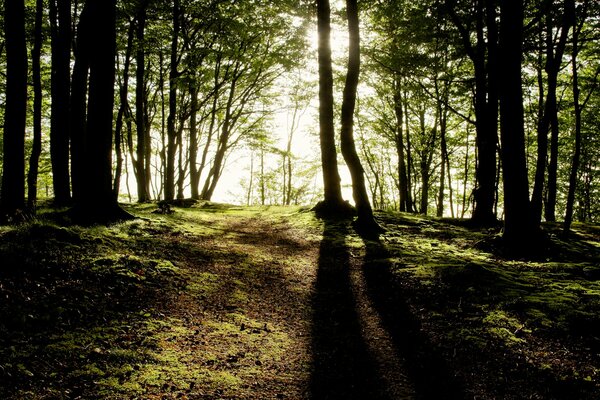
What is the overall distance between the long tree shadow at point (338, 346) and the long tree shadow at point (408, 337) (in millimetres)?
409

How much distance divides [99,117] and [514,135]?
32.6 ft

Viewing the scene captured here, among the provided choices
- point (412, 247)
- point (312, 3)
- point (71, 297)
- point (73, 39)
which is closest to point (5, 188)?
point (71, 297)

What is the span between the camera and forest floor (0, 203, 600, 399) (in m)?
3.40

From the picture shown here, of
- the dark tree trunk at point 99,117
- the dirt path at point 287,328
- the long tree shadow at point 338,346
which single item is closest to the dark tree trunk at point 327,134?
the dirt path at point 287,328

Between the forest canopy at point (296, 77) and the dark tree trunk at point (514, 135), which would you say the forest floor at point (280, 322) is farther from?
the forest canopy at point (296, 77)

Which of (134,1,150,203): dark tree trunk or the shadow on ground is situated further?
(134,1,150,203): dark tree trunk

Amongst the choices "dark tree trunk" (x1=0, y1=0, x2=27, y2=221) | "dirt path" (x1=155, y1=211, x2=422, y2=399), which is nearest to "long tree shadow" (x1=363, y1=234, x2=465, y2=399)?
"dirt path" (x1=155, y1=211, x2=422, y2=399)

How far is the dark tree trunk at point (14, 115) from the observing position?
8438 millimetres

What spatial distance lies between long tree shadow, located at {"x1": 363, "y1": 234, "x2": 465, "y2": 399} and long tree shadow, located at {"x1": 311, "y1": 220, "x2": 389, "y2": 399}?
409 millimetres

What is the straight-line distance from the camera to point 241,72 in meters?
19.8

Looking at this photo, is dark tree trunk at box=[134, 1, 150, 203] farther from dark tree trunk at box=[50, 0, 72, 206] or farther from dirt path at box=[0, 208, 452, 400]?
dirt path at box=[0, 208, 452, 400]

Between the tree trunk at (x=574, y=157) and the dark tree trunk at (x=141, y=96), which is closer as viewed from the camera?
the tree trunk at (x=574, y=157)

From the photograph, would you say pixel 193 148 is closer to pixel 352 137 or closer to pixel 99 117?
pixel 99 117

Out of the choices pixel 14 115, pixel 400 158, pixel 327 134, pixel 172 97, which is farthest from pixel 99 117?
pixel 400 158
